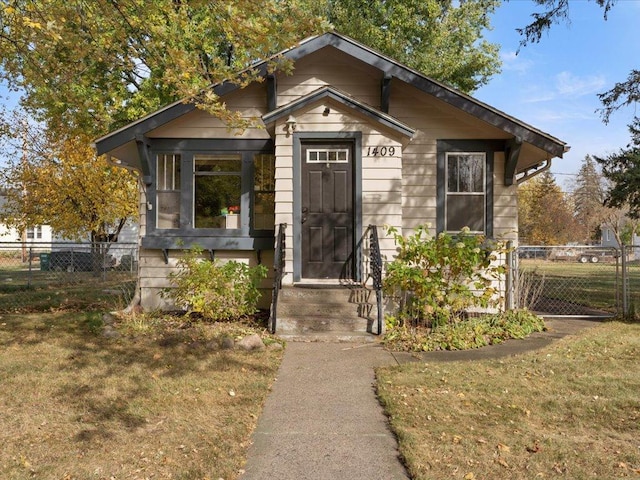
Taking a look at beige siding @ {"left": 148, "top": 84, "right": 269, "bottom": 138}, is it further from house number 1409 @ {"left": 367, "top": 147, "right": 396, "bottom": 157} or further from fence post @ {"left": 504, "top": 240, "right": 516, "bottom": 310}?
fence post @ {"left": 504, "top": 240, "right": 516, "bottom": 310}

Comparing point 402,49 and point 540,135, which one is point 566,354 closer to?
point 540,135

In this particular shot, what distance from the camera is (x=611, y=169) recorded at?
13242mm

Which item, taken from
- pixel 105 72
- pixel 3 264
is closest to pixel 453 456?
pixel 105 72

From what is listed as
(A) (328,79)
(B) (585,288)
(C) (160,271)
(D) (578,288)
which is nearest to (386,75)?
(A) (328,79)

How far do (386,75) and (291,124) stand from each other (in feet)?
6.83

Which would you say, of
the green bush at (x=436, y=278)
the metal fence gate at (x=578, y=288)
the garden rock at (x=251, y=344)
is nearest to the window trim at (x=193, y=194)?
the garden rock at (x=251, y=344)

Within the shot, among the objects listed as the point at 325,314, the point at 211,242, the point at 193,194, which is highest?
the point at 193,194

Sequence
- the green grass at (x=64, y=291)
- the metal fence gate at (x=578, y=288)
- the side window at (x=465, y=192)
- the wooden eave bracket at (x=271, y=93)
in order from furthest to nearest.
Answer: the green grass at (x=64, y=291) < the side window at (x=465, y=192) < the wooden eave bracket at (x=271, y=93) < the metal fence gate at (x=578, y=288)

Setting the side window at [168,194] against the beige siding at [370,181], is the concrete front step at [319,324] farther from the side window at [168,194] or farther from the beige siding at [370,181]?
the side window at [168,194]

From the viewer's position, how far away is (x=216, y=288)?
8.11 meters

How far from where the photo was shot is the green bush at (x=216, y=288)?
8070 mm

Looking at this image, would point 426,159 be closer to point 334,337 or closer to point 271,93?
point 271,93

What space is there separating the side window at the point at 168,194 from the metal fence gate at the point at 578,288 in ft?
22.3

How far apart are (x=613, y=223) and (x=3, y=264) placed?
5461 cm
